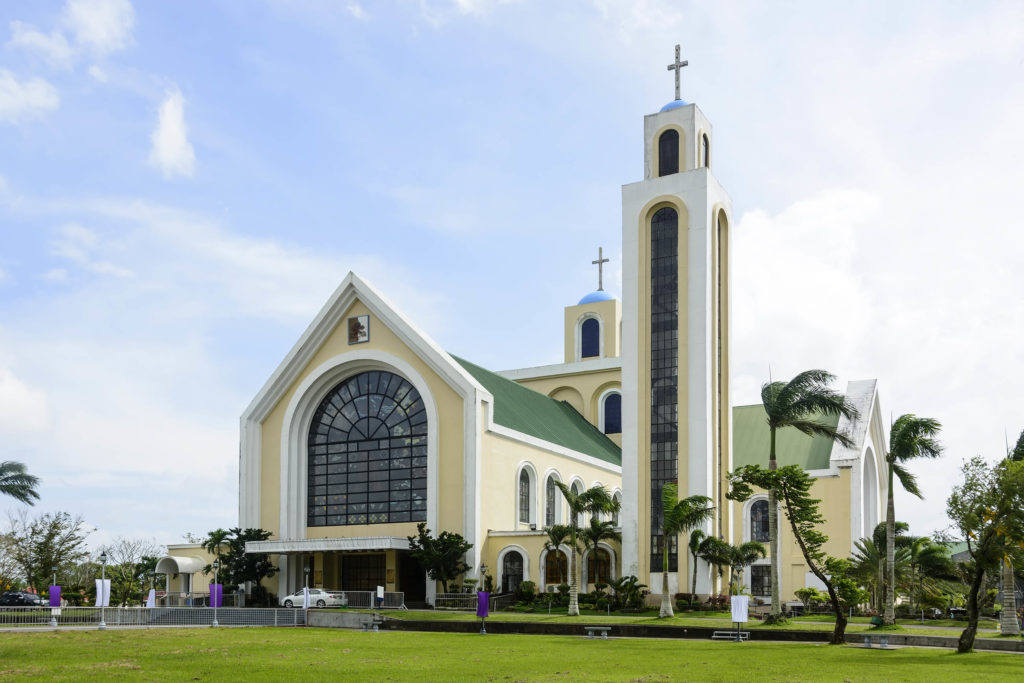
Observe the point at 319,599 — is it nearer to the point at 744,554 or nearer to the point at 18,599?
the point at 18,599

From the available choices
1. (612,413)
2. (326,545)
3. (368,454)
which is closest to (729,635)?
(326,545)

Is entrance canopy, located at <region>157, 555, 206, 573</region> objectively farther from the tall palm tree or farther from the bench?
the bench

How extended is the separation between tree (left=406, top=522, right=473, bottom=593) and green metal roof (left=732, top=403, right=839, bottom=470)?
56.9 feet

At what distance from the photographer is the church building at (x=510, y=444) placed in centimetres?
4325

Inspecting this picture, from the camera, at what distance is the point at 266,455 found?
49.2 m

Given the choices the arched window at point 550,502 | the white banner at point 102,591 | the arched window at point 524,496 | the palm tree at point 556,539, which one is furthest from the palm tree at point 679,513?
the white banner at point 102,591

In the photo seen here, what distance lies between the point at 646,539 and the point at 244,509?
62.5 ft

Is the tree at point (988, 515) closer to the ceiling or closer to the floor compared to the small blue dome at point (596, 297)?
closer to the floor

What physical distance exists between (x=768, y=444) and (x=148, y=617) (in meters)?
32.4

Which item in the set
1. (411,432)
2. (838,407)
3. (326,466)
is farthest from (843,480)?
(326,466)

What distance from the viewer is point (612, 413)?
6131 centimetres

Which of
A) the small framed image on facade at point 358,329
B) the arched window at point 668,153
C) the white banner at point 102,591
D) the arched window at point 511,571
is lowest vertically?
the arched window at point 511,571

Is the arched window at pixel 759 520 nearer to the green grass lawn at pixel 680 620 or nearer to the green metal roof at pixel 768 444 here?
the green metal roof at pixel 768 444

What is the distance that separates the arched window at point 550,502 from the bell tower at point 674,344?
23.1 ft
